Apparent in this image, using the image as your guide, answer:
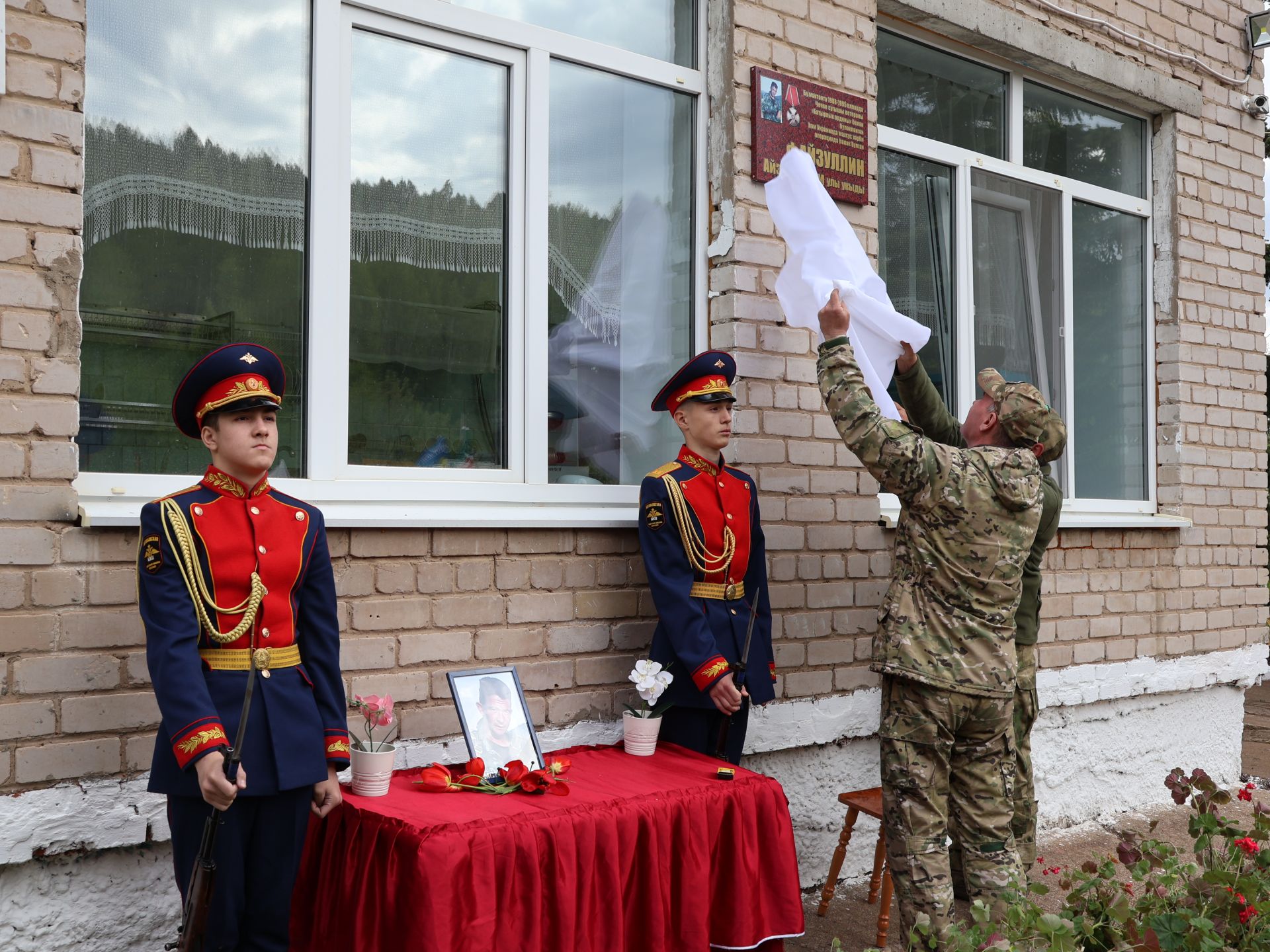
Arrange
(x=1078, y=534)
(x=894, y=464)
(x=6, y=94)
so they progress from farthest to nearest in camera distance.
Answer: (x=1078, y=534)
(x=894, y=464)
(x=6, y=94)

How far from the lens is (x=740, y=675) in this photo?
3.56 m

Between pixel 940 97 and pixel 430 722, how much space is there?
11.8ft

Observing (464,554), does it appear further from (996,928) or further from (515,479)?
(996,928)

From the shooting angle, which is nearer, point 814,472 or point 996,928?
point 996,928

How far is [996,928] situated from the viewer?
2.46m

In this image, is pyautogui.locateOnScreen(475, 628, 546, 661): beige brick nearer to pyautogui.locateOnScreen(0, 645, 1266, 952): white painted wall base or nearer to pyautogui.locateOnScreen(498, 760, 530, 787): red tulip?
pyautogui.locateOnScreen(0, 645, 1266, 952): white painted wall base

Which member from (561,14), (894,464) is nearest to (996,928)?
(894,464)

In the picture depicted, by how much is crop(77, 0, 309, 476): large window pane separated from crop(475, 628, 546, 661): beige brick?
0.78 metres

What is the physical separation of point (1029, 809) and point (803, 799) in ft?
2.81

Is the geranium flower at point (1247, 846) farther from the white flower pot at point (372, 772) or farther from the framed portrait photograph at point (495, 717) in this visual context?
the white flower pot at point (372, 772)

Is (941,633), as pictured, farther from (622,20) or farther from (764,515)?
(622,20)

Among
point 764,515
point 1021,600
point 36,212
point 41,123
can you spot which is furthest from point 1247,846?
point 41,123

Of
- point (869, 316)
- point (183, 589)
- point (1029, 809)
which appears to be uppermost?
point (869, 316)

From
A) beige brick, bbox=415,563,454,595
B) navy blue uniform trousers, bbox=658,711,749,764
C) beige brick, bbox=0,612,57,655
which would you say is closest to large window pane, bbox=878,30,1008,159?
navy blue uniform trousers, bbox=658,711,749,764
